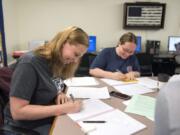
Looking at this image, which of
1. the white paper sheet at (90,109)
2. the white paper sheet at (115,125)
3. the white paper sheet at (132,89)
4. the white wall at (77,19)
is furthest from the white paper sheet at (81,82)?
the white wall at (77,19)

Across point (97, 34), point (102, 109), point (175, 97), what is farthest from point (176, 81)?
point (97, 34)

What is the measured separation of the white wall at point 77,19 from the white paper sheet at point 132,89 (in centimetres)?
240

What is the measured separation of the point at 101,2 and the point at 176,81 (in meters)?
3.65

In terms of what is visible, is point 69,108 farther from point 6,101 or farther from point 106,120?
point 6,101

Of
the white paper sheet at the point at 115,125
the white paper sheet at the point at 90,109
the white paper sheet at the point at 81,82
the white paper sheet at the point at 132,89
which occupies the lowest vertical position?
the white paper sheet at the point at 115,125

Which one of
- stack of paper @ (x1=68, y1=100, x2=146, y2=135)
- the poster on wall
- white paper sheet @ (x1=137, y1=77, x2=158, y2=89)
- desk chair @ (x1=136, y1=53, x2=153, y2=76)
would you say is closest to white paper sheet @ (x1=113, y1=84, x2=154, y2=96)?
white paper sheet @ (x1=137, y1=77, x2=158, y2=89)

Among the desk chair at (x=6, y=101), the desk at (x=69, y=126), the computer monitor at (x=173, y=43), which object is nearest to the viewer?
the desk at (x=69, y=126)

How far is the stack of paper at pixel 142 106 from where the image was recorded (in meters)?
1.35

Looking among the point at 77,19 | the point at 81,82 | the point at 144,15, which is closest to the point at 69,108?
the point at 81,82

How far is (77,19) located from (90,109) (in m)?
3.00

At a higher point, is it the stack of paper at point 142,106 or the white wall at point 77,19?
the white wall at point 77,19

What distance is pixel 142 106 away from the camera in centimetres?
146

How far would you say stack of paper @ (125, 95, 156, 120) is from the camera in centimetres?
135

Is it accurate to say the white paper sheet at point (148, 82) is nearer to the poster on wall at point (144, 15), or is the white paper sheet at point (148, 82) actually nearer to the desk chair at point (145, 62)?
the desk chair at point (145, 62)
